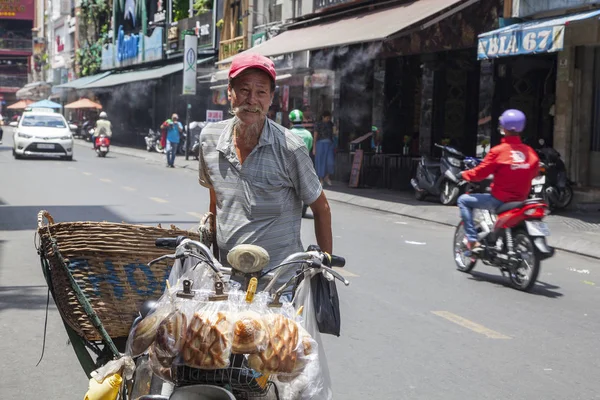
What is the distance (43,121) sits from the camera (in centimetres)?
3198

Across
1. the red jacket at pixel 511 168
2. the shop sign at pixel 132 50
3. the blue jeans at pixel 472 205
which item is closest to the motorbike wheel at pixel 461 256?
the blue jeans at pixel 472 205

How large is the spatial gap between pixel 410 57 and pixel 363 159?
2989 millimetres

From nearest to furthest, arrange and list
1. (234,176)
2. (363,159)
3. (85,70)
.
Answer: (234,176) → (363,159) → (85,70)

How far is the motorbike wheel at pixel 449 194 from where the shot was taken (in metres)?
17.6

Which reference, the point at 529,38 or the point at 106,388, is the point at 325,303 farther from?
the point at 529,38

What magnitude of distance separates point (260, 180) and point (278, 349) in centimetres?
94

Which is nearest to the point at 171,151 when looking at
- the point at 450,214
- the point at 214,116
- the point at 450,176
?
the point at 214,116

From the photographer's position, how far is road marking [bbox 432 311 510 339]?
7.00 meters

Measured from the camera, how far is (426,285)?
9148mm

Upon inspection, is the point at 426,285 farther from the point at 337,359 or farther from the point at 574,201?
the point at 574,201

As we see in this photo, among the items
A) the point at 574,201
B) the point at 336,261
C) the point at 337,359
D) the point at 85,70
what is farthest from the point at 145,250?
the point at 85,70

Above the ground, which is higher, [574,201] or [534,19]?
[534,19]

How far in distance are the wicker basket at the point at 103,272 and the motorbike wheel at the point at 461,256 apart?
670cm

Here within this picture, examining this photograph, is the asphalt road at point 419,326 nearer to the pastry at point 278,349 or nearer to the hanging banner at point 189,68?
the pastry at point 278,349
